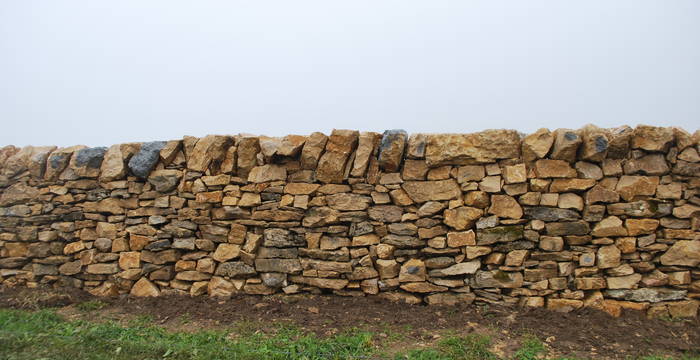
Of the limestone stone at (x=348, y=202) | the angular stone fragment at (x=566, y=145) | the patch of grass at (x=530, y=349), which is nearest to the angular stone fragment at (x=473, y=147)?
the angular stone fragment at (x=566, y=145)

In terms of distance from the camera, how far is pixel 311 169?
5.57m

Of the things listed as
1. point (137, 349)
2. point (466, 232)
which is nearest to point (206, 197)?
point (137, 349)

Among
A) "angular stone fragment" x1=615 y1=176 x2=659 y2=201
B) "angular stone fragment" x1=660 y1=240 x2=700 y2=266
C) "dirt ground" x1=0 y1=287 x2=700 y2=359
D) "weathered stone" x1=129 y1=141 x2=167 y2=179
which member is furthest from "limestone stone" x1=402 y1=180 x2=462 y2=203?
"weathered stone" x1=129 y1=141 x2=167 y2=179

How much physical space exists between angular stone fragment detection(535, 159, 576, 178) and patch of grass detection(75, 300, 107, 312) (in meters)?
6.42

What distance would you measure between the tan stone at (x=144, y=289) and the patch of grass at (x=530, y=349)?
502 cm

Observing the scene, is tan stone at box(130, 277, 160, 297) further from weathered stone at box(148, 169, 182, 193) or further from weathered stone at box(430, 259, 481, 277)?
weathered stone at box(430, 259, 481, 277)

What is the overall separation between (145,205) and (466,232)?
4.73m

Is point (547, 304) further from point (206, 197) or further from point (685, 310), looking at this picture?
point (206, 197)

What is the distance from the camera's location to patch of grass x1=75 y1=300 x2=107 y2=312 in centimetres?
574

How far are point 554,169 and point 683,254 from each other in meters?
1.79

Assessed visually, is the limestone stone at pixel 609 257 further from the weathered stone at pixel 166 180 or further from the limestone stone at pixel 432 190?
the weathered stone at pixel 166 180

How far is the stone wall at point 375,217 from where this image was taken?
190 inches

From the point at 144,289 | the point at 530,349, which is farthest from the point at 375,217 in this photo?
the point at 144,289

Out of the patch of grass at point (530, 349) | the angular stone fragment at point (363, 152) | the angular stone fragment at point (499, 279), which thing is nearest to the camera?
the patch of grass at point (530, 349)
